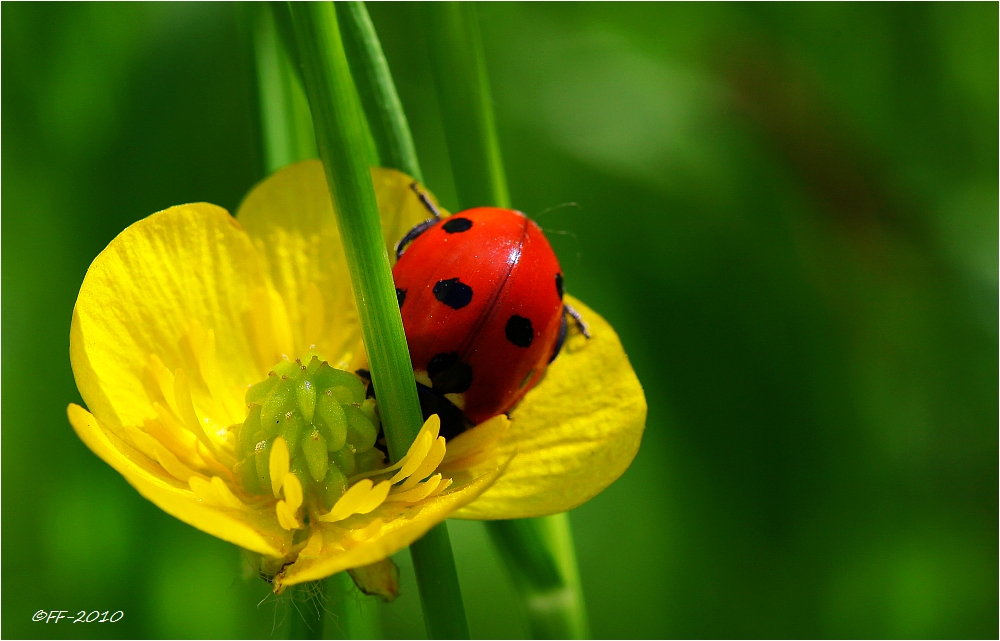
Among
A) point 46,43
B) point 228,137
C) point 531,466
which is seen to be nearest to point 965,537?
point 531,466

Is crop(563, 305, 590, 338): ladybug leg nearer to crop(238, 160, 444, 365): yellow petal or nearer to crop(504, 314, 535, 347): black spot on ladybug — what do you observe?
crop(504, 314, 535, 347): black spot on ladybug

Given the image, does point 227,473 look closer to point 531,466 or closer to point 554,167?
point 531,466

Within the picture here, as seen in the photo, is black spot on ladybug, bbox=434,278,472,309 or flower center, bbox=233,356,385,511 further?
black spot on ladybug, bbox=434,278,472,309

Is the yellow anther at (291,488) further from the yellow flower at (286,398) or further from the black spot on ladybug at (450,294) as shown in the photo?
the black spot on ladybug at (450,294)

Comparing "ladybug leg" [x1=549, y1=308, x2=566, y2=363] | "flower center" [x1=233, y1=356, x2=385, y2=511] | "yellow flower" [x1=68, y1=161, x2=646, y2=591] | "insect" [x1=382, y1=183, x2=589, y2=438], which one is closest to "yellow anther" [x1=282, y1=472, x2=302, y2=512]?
"yellow flower" [x1=68, y1=161, x2=646, y2=591]

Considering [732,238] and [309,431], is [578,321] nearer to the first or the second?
[309,431]

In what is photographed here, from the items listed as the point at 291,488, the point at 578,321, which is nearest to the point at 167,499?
the point at 291,488
